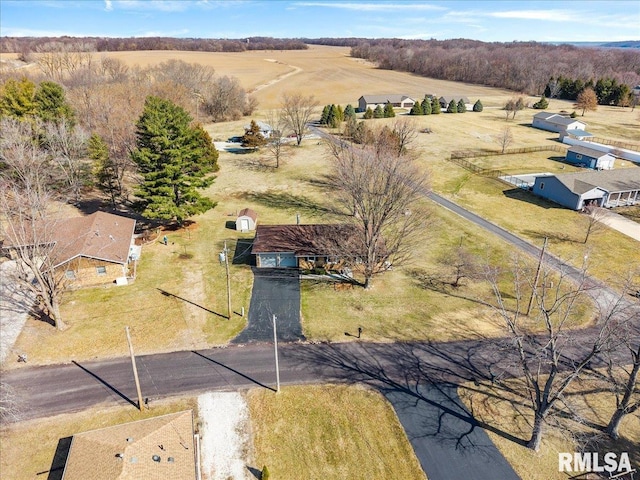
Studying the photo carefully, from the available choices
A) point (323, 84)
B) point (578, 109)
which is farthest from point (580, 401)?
point (323, 84)

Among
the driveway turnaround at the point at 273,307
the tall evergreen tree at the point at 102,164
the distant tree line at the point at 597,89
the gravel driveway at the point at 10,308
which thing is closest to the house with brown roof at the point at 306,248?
the driveway turnaround at the point at 273,307

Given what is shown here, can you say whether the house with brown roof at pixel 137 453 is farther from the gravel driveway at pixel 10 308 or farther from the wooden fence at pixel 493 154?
the wooden fence at pixel 493 154

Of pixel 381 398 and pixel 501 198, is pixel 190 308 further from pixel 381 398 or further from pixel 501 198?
pixel 501 198

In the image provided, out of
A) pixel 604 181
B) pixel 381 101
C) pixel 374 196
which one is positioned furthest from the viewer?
pixel 381 101

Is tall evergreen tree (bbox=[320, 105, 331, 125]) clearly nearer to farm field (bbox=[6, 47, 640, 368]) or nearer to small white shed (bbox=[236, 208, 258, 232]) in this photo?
farm field (bbox=[6, 47, 640, 368])

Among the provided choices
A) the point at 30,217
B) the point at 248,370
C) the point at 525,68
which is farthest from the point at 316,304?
the point at 525,68

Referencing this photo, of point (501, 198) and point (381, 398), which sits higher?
point (501, 198)

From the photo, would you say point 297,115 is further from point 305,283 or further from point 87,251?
point 87,251
